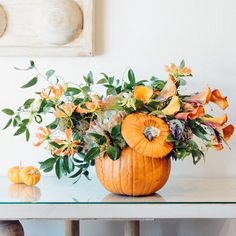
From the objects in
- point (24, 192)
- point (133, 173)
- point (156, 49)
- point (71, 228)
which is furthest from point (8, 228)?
point (156, 49)

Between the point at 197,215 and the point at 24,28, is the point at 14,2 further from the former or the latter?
the point at 197,215

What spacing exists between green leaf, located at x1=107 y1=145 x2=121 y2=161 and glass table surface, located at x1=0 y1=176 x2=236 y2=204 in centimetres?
10

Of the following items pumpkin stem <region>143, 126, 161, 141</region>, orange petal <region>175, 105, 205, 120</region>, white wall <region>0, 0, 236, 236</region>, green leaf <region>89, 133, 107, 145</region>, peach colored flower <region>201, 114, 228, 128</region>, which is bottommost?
green leaf <region>89, 133, 107, 145</region>

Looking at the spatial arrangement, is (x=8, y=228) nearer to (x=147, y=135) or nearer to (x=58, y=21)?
(x=147, y=135)

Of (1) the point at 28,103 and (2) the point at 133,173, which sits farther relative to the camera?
(1) the point at 28,103

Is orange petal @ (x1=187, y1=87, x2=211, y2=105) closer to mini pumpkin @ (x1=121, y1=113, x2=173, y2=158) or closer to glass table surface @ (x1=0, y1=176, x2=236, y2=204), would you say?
mini pumpkin @ (x1=121, y1=113, x2=173, y2=158)

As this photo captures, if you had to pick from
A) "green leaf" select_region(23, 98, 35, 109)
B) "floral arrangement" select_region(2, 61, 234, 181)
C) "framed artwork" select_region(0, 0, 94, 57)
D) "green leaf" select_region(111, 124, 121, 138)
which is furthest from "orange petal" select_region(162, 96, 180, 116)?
"framed artwork" select_region(0, 0, 94, 57)

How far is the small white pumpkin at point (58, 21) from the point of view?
1.28 m

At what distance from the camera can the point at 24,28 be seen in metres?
1.32

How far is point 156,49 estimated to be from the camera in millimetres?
1339

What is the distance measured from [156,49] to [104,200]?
58 cm

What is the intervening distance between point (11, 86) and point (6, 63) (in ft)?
0.25

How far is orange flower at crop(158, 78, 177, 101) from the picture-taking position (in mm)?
982

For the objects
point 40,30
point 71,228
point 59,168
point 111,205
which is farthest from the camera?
point 40,30
